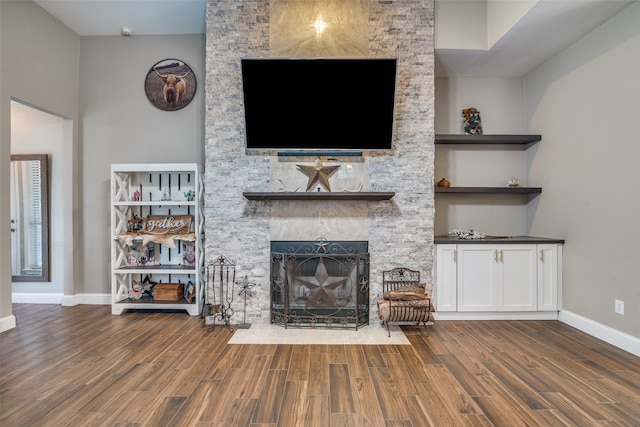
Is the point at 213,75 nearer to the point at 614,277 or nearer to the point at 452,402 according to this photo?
the point at 452,402

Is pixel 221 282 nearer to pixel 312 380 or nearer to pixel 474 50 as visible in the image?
pixel 312 380

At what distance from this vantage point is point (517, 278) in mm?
3414

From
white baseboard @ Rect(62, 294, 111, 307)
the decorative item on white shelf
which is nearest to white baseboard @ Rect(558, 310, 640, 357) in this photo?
the decorative item on white shelf

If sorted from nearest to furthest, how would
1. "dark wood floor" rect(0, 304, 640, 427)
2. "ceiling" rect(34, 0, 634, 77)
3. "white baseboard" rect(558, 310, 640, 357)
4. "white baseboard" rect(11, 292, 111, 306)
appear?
1. "dark wood floor" rect(0, 304, 640, 427)
2. "white baseboard" rect(558, 310, 640, 357)
3. "ceiling" rect(34, 0, 634, 77)
4. "white baseboard" rect(11, 292, 111, 306)

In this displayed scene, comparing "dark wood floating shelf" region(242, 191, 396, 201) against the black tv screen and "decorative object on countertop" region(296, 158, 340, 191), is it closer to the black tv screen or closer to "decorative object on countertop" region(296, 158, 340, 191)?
"decorative object on countertop" region(296, 158, 340, 191)

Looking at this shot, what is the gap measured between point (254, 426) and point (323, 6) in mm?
3707

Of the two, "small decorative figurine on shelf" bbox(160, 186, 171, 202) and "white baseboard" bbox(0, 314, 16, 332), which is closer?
"white baseboard" bbox(0, 314, 16, 332)

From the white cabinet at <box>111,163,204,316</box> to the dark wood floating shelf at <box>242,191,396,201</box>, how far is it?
2.96 feet

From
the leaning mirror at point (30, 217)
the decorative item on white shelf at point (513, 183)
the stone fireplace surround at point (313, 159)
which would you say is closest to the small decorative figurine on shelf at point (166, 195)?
the stone fireplace surround at point (313, 159)

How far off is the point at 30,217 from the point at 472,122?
574 centimetres

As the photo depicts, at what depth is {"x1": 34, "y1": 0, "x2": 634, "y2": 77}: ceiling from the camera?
2754 millimetres

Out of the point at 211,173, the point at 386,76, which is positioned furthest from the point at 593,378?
the point at 211,173

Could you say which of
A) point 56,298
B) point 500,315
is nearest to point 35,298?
point 56,298

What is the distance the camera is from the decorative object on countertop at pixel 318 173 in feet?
10.8
